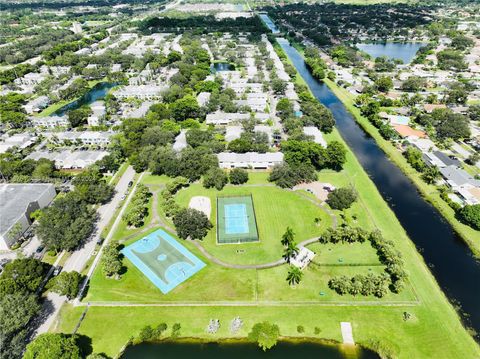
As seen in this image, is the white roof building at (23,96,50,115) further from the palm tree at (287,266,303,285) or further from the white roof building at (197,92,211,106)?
the palm tree at (287,266,303,285)

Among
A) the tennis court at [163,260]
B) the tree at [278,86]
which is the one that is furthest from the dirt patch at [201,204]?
the tree at [278,86]

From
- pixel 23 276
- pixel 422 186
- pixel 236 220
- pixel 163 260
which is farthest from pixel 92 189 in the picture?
pixel 422 186

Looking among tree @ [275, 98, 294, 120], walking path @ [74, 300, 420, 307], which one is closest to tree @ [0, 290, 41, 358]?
walking path @ [74, 300, 420, 307]

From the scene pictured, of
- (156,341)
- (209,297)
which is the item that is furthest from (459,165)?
(156,341)

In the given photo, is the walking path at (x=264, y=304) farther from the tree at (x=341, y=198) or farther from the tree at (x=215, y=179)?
the tree at (x=215, y=179)

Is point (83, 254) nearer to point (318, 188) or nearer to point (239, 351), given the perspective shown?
point (239, 351)

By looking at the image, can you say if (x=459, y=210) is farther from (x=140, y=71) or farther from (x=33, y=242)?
(x=140, y=71)
